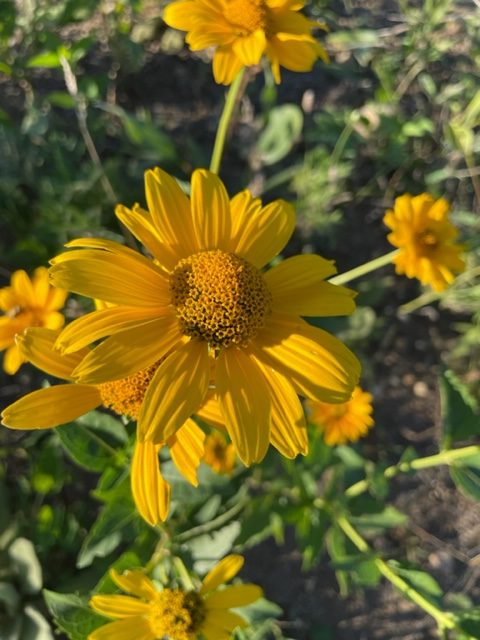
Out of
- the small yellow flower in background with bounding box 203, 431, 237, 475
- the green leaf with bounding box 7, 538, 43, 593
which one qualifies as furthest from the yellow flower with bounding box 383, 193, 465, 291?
the green leaf with bounding box 7, 538, 43, 593

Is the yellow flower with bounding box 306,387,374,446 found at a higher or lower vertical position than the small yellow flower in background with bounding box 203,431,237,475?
lower

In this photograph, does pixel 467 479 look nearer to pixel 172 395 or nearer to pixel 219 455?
pixel 219 455

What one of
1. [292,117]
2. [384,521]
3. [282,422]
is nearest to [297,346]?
[282,422]

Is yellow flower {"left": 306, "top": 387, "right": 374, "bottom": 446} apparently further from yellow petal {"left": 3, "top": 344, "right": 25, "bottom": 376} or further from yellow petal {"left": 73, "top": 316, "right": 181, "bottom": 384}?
yellow petal {"left": 73, "top": 316, "right": 181, "bottom": 384}

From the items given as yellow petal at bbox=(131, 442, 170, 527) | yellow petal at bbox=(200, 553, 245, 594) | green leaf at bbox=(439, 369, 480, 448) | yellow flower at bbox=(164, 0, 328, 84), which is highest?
yellow flower at bbox=(164, 0, 328, 84)

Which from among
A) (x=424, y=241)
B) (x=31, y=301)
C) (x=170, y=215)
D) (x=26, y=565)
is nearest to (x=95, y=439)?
(x=170, y=215)

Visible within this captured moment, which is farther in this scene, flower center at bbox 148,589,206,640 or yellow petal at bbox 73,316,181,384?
flower center at bbox 148,589,206,640

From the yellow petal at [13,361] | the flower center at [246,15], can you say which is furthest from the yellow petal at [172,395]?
the flower center at [246,15]
